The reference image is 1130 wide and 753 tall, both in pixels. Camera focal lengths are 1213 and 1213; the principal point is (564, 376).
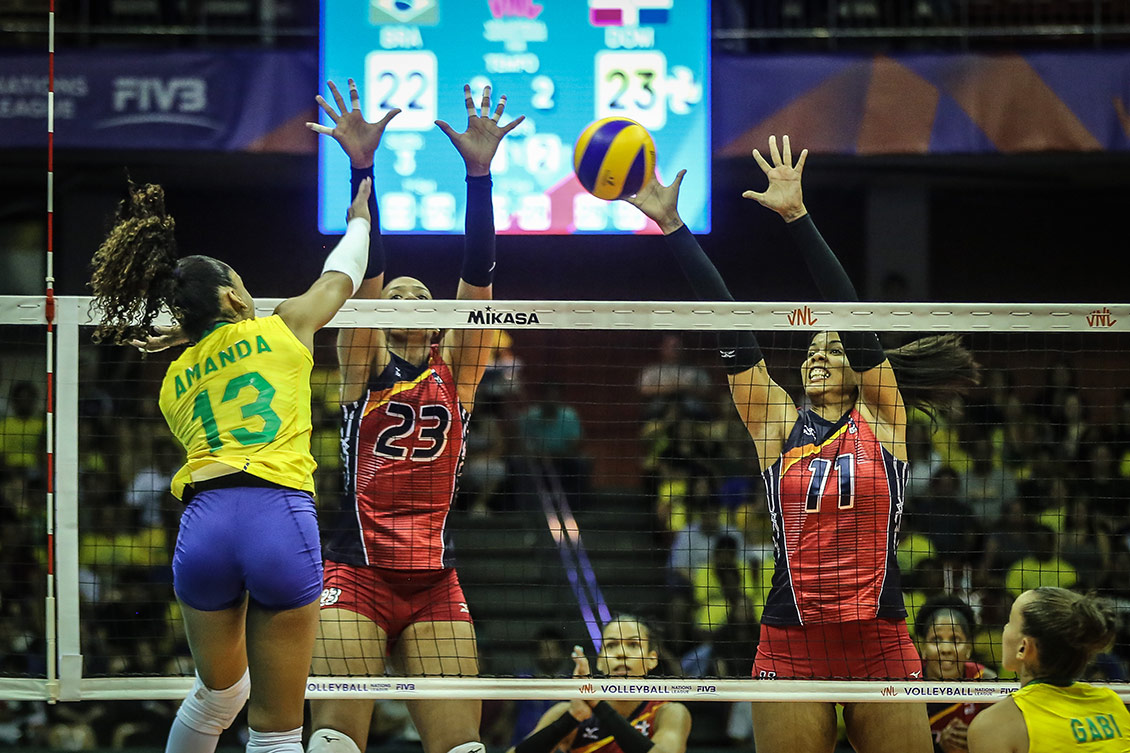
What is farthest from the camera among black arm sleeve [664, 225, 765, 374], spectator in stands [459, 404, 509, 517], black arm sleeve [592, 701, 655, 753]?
spectator in stands [459, 404, 509, 517]

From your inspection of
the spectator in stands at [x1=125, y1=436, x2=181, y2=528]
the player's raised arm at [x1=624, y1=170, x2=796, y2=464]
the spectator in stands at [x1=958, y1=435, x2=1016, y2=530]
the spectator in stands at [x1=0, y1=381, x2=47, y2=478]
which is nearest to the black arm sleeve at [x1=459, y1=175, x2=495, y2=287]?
the player's raised arm at [x1=624, y1=170, x2=796, y2=464]

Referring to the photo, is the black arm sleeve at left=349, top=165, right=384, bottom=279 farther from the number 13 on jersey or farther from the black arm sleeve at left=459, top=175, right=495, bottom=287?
the number 13 on jersey

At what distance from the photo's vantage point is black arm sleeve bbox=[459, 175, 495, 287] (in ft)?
17.0

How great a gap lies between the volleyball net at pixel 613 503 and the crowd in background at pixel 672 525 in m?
0.04

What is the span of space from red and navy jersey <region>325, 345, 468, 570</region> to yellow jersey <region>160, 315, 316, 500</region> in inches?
53.6

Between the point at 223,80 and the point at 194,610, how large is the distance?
22.3ft

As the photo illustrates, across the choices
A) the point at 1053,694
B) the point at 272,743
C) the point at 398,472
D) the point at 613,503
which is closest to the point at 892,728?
the point at 1053,694

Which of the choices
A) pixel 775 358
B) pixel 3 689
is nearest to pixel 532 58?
pixel 775 358

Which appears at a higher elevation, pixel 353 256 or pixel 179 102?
pixel 179 102

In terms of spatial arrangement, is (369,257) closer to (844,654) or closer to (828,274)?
(828,274)

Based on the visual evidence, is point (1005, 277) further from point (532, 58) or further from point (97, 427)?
point (97, 427)

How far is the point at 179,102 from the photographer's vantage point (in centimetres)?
967

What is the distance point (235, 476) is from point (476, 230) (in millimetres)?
1808

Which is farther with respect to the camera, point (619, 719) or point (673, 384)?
point (673, 384)
